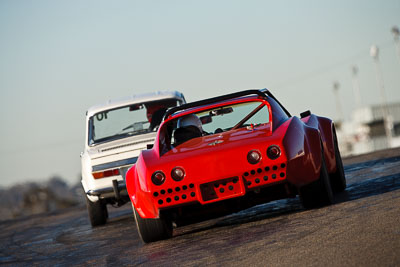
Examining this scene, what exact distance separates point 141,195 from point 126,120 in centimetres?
572

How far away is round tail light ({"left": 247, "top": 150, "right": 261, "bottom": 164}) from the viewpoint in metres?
7.07

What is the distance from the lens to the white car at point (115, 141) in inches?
454

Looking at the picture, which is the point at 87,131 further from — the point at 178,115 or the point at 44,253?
the point at 178,115

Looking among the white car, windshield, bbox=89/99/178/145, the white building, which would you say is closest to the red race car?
the white car

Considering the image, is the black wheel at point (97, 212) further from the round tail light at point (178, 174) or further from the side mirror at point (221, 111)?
the round tail light at point (178, 174)

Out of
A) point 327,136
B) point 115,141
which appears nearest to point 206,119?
point 327,136

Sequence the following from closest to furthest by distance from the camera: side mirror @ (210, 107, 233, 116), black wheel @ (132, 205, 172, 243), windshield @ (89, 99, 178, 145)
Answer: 1. black wheel @ (132, 205, 172, 243)
2. side mirror @ (210, 107, 233, 116)
3. windshield @ (89, 99, 178, 145)

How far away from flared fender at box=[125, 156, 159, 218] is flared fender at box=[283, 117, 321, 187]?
134 centimetres

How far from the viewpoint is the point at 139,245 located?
26.3 feet

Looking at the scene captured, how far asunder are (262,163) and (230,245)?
904mm

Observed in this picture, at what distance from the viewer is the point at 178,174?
716 centimetres

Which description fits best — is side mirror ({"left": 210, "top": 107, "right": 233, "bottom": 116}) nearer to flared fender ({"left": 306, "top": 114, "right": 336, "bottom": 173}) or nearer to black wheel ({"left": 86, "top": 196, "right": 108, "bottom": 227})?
flared fender ({"left": 306, "top": 114, "right": 336, "bottom": 173})

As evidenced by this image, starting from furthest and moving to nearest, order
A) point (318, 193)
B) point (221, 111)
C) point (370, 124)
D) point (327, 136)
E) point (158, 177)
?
point (370, 124) → point (327, 136) → point (221, 111) → point (318, 193) → point (158, 177)

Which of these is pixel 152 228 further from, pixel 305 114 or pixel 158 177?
pixel 305 114
